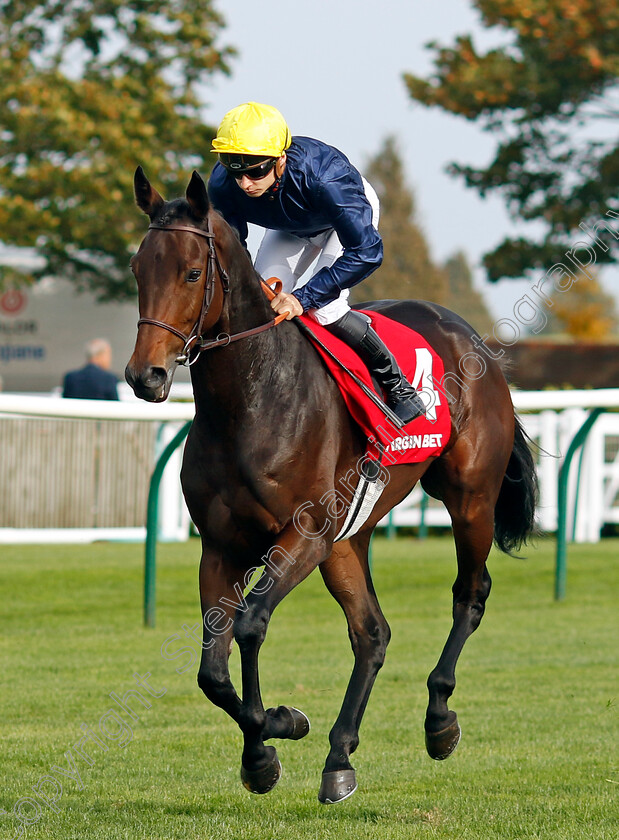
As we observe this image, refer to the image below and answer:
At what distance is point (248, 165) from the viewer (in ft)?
12.8

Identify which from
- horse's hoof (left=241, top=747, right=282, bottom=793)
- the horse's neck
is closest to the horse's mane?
the horse's neck

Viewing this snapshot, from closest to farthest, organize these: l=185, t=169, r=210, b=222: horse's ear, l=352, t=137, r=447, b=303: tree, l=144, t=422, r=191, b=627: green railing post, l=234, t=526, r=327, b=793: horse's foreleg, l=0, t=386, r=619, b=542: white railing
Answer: l=185, t=169, r=210, b=222: horse's ear, l=234, t=526, r=327, b=793: horse's foreleg, l=144, t=422, r=191, b=627: green railing post, l=0, t=386, r=619, b=542: white railing, l=352, t=137, r=447, b=303: tree

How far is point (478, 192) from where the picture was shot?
20.8m

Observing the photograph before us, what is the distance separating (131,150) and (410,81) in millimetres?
4953

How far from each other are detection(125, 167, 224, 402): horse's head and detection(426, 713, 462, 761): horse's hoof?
71.4 inches

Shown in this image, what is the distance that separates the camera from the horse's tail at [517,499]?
557cm

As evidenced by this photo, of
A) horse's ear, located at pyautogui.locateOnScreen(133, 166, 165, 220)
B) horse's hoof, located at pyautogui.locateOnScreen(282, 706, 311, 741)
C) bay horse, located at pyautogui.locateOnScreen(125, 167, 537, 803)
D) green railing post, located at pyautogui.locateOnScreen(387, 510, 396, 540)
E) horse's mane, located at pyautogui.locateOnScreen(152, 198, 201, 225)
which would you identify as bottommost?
green railing post, located at pyautogui.locateOnScreen(387, 510, 396, 540)

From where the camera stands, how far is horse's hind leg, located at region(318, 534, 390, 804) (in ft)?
13.7

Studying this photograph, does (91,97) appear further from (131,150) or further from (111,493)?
(111,493)

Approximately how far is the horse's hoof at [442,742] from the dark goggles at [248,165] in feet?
6.91

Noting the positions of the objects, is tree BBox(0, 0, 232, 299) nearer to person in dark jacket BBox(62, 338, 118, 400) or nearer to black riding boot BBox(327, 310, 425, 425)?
person in dark jacket BBox(62, 338, 118, 400)

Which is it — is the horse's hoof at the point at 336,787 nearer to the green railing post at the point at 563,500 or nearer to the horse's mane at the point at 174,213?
the horse's mane at the point at 174,213

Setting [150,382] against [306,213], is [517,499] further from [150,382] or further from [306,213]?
[150,382]

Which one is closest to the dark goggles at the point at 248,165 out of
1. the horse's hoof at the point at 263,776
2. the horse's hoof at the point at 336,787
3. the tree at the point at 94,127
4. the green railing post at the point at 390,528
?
the horse's hoof at the point at 263,776
